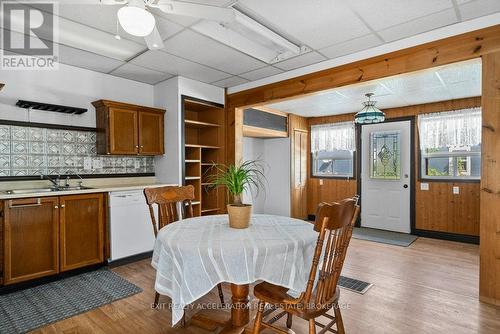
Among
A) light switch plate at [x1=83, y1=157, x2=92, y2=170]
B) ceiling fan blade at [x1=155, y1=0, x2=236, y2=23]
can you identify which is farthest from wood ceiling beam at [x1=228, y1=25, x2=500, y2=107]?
light switch plate at [x1=83, y1=157, x2=92, y2=170]

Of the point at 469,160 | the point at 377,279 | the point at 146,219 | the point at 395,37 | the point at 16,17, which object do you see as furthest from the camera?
the point at 469,160

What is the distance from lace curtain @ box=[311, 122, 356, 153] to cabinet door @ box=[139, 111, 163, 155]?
372 centimetres

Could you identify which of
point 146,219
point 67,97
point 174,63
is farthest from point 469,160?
point 67,97

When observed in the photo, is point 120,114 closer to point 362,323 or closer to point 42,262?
point 42,262

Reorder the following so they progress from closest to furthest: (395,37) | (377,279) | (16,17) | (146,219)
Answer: (16,17)
(395,37)
(377,279)
(146,219)

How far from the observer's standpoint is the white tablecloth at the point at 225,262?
4.76 feet

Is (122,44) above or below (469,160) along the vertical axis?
above

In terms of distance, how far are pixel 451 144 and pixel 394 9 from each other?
3.45 meters

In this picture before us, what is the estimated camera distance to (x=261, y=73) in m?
3.71

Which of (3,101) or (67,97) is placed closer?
(3,101)

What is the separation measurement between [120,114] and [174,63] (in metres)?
1.01

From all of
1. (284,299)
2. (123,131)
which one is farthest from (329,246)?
(123,131)

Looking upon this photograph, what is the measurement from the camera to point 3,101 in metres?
3.01

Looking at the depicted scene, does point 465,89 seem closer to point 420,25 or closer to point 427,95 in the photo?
point 427,95
